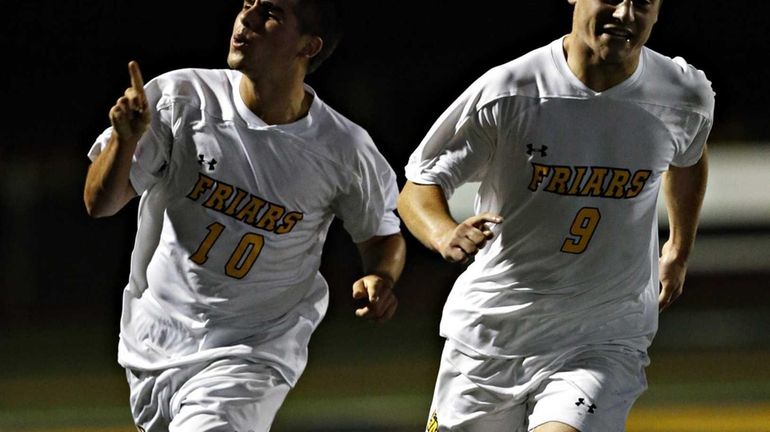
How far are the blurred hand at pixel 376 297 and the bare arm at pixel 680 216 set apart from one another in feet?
3.24

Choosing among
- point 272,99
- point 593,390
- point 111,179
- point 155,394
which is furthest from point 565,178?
point 155,394

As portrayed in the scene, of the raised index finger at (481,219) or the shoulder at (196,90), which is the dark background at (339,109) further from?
the raised index finger at (481,219)

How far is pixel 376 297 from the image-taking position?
5078 mm

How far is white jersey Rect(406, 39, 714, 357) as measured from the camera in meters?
5.02

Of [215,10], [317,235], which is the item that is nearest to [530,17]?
[215,10]

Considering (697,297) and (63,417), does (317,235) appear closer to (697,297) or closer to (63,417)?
(63,417)

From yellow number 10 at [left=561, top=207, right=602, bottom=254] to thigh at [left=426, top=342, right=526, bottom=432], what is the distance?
44 centimetres

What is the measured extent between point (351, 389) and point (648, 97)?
514 centimetres

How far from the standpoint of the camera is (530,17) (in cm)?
1298

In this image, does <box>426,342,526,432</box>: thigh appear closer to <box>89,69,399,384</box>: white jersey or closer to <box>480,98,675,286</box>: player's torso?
<box>480,98,675,286</box>: player's torso

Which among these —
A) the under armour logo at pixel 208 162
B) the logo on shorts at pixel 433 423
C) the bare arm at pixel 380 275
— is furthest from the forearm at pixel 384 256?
the under armour logo at pixel 208 162

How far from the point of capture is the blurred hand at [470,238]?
15.0 ft

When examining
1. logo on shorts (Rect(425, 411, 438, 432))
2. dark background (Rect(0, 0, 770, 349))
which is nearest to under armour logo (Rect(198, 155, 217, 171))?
logo on shorts (Rect(425, 411, 438, 432))

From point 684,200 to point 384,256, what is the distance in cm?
102
